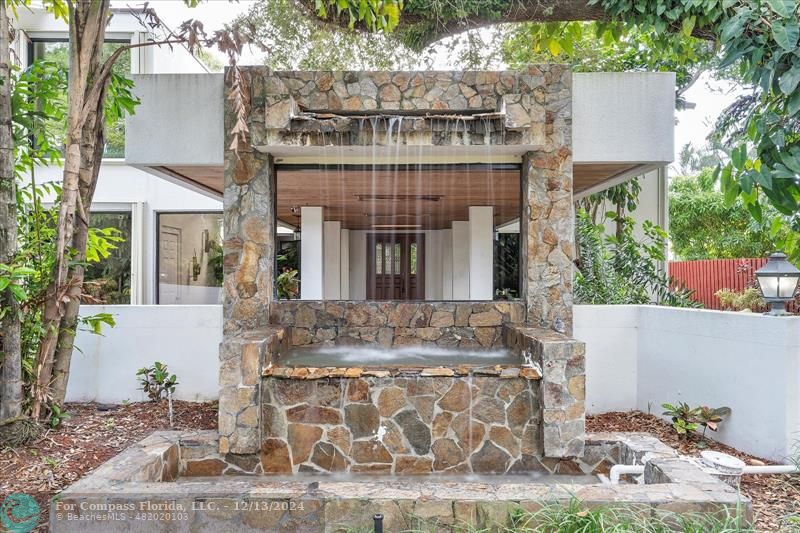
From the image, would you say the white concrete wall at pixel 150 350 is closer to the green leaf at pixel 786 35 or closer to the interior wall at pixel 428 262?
the green leaf at pixel 786 35

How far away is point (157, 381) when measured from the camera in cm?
664

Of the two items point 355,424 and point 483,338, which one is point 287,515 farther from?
point 483,338

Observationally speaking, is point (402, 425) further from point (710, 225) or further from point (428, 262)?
point (710, 225)

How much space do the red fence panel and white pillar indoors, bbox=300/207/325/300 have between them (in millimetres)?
8855

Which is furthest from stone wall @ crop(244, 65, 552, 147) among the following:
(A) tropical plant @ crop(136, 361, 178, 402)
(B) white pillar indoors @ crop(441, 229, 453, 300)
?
(B) white pillar indoors @ crop(441, 229, 453, 300)

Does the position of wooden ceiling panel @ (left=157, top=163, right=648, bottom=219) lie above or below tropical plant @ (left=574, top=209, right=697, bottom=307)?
above

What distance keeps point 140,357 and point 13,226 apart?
249 centimetres

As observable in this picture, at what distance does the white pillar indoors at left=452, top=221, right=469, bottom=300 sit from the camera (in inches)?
487

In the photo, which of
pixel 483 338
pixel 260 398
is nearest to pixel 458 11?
pixel 483 338

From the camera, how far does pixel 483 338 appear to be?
23.0ft

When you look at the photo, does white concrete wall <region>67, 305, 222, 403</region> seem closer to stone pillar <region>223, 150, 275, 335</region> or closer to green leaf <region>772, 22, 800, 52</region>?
stone pillar <region>223, 150, 275, 335</region>

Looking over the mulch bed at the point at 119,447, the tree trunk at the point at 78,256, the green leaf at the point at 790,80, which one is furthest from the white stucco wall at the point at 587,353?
the green leaf at the point at 790,80

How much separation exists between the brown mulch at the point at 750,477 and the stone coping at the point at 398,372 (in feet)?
5.76

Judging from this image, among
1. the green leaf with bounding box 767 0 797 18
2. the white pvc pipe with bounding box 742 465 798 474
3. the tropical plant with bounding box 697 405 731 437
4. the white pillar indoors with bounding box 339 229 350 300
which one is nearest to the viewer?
the green leaf with bounding box 767 0 797 18
